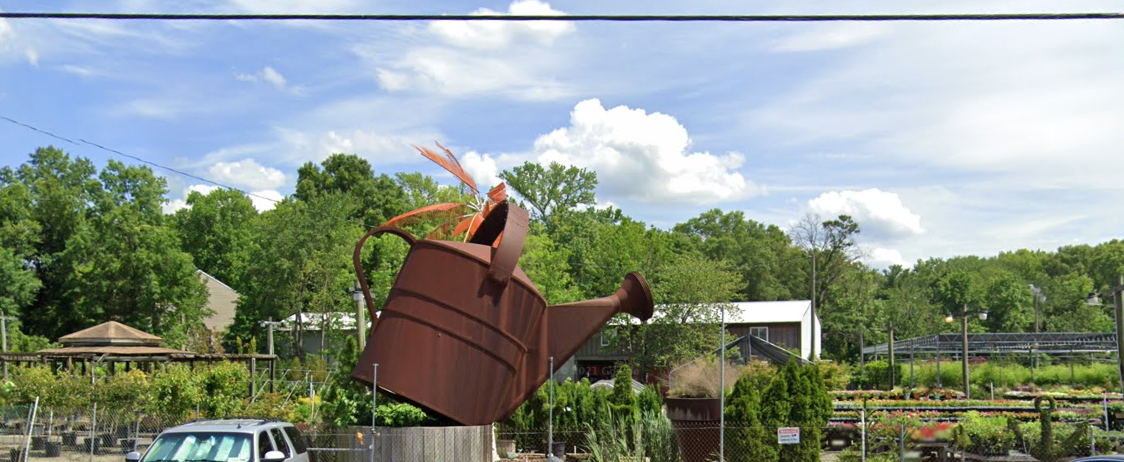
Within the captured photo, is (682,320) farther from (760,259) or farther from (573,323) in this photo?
(760,259)

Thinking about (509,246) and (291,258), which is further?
(291,258)

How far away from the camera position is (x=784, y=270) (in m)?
92.3

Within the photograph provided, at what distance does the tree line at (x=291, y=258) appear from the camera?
164 feet

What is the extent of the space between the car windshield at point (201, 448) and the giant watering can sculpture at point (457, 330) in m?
4.07

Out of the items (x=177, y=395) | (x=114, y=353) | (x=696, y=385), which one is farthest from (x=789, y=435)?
(x=114, y=353)

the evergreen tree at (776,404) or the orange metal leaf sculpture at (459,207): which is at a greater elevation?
the orange metal leaf sculpture at (459,207)

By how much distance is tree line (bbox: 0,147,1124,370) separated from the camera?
5012 centimetres

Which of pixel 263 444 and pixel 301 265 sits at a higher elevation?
pixel 301 265

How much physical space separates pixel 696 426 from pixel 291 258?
3774 centimetres

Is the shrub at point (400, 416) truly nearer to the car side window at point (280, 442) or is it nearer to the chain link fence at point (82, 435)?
the car side window at point (280, 442)

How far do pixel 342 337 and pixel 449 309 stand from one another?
34.3 m

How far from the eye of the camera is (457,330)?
56.2 ft

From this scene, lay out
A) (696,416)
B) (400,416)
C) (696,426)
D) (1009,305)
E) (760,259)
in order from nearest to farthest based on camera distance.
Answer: (400,416), (696,426), (696,416), (760,259), (1009,305)

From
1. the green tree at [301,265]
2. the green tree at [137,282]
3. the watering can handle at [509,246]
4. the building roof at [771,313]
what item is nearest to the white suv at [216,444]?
the watering can handle at [509,246]
